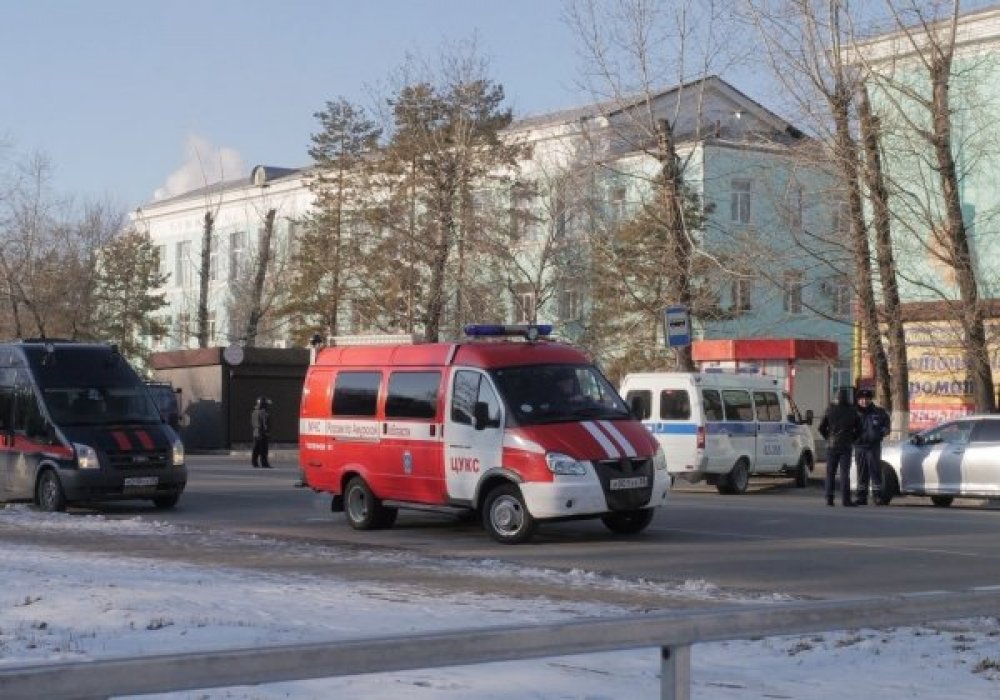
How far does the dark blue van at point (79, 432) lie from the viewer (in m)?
21.4

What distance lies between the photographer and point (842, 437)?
23.1 meters

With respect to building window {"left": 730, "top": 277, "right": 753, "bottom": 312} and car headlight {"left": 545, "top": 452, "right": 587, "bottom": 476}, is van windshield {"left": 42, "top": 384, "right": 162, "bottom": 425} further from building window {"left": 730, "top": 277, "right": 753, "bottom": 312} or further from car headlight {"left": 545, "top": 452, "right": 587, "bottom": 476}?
building window {"left": 730, "top": 277, "right": 753, "bottom": 312}

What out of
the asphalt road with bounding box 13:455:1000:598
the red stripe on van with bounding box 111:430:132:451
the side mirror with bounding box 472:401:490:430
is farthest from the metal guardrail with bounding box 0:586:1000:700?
the red stripe on van with bounding box 111:430:132:451

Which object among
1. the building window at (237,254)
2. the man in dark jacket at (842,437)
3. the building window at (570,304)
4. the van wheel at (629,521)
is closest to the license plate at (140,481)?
the van wheel at (629,521)

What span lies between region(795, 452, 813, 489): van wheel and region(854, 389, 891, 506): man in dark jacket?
17.0 ft

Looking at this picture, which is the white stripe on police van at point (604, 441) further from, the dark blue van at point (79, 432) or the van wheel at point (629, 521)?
the dark blue van at point (79, 432)

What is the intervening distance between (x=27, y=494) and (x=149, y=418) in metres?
2.01

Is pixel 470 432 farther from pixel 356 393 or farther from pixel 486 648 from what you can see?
pixel 486 648

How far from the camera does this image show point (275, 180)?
73188 mm

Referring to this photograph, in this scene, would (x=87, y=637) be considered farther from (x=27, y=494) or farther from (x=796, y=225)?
(x=796, y=225)

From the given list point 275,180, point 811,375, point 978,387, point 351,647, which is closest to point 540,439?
point 351,647

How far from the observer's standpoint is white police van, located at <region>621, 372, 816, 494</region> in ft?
86.8

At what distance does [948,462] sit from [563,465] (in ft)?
31.1

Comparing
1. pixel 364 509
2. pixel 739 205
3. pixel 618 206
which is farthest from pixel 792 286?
pixel 739 205
